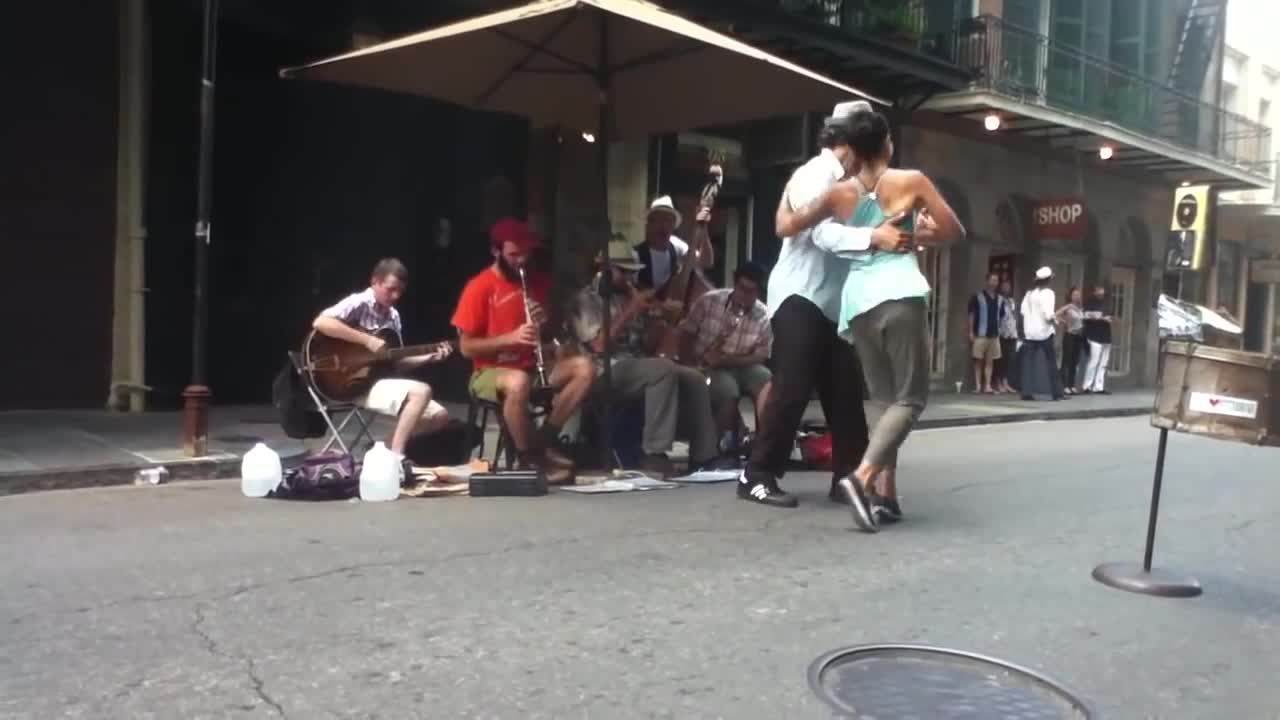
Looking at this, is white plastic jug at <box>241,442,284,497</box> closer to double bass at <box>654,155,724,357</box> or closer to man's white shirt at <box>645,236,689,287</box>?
double bass at <box>654,155,724,357</box>

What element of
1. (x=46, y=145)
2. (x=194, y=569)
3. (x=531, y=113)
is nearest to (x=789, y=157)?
(x=531, y=113)

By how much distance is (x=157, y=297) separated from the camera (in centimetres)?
1002

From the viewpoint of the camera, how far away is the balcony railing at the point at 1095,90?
57.5 feet

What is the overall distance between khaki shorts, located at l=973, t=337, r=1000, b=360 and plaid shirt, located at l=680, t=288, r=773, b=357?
1157cm

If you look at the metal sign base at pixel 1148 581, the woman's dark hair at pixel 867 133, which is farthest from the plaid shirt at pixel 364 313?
the metal sign base at pixel 1148 581

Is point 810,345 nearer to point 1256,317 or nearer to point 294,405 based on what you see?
point 294,405

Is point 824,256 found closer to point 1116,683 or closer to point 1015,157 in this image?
point 1116,683

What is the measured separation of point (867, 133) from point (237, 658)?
12.1ft

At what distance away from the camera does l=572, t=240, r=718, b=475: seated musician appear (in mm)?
7156

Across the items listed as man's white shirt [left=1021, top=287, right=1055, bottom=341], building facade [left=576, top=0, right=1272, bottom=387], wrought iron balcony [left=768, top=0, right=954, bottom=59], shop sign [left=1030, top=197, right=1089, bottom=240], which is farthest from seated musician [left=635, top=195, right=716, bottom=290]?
shop sign [left=1030, top=197, right=1089, bottom=240]

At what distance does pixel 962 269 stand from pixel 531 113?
13.0 m

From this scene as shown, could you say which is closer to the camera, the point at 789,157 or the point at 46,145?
the point at 46,145

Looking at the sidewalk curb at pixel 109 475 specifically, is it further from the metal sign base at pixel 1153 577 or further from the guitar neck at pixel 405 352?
the metal sign base at pixel 1153 577

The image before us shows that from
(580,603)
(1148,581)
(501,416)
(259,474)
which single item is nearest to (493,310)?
(501,416)
